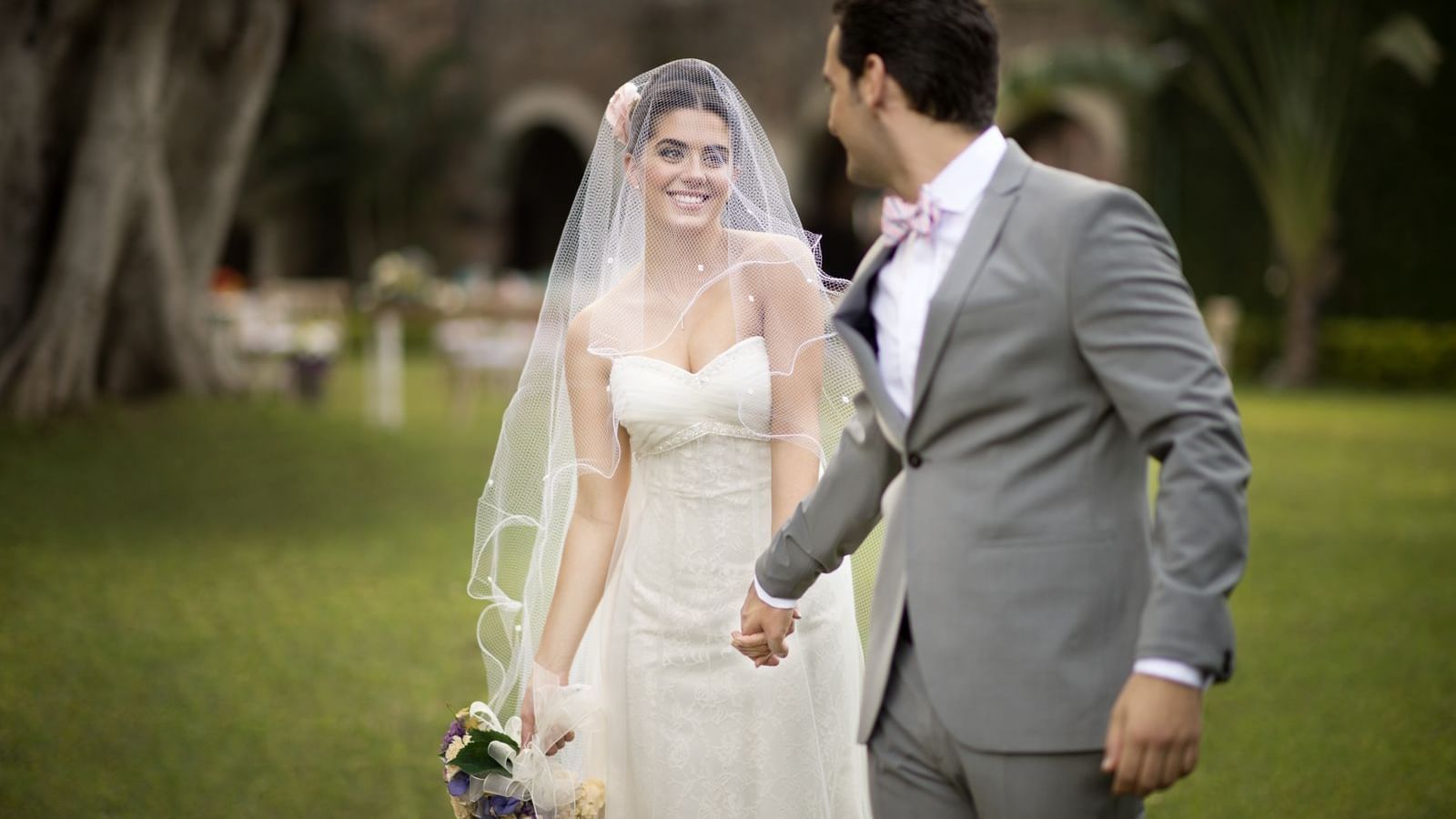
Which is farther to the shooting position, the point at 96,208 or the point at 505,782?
the point at 96,208

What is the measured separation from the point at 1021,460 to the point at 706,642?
123cm

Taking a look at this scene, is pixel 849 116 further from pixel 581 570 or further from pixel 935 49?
pixel 581 570

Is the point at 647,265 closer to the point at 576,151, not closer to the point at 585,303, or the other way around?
the point at 585,303

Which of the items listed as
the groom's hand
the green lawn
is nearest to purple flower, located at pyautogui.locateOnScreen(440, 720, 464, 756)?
the groom's hand

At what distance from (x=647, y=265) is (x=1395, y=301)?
1768 cm

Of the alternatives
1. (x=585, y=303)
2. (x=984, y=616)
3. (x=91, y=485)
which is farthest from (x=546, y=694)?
(x=91, y=485)

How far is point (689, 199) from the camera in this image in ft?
10.3

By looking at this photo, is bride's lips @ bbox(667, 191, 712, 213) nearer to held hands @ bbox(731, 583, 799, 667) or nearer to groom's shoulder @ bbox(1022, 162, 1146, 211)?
held hands @ bbox(731, 583, 799, 667)

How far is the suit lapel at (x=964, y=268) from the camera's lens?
6.97 ft

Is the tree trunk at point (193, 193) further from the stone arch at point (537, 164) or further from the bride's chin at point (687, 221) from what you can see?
the stone arch at point (537, 164)

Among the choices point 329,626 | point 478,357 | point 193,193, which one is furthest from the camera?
point 478,357

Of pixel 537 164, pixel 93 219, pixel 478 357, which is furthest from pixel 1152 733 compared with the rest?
pixel 537 164

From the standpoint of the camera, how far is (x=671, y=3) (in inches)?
1038

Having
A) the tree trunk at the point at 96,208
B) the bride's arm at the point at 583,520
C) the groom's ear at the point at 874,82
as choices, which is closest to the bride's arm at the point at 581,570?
the bride's arm at the point at 583,520
